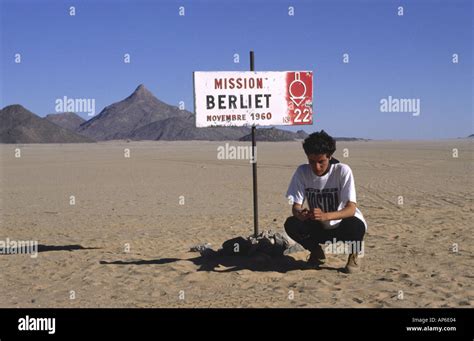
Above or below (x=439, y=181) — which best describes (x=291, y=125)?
above

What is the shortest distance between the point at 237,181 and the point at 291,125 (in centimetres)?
1248

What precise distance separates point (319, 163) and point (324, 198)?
0.45 metres

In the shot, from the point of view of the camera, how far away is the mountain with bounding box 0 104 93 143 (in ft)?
339

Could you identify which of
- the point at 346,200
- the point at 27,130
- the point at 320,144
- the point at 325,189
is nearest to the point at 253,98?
the point at 320,144

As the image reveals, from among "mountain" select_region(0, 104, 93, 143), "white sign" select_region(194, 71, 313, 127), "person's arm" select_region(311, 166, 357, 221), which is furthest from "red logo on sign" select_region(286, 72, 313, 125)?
"mountain" select_region(0, 104, 93, 143)

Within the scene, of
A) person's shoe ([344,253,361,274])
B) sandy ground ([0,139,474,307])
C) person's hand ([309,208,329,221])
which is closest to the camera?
sandy ground ([0,139,474,307])

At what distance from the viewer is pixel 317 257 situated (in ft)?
24.0

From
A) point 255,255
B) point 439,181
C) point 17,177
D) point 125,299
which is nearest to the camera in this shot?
point 125,299

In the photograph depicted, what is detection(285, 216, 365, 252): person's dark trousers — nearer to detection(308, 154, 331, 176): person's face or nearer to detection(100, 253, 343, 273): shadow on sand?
detection(100, 253, 343, 273): shadow on sand

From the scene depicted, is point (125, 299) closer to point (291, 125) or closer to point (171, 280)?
point (171, 280)

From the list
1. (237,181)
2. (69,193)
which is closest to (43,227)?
(69,193)

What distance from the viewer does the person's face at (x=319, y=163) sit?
260 inches

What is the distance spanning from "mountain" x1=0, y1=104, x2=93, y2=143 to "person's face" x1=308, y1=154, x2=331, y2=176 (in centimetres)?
10241
